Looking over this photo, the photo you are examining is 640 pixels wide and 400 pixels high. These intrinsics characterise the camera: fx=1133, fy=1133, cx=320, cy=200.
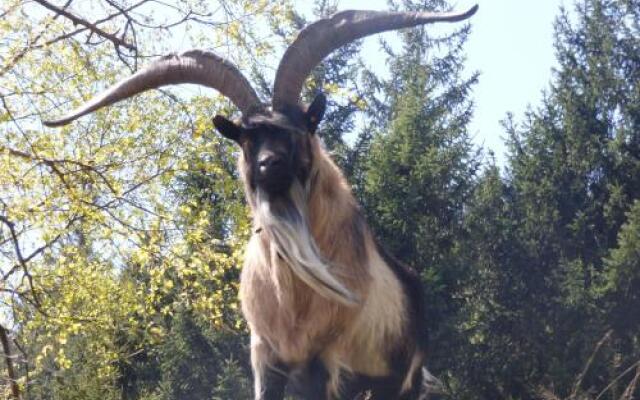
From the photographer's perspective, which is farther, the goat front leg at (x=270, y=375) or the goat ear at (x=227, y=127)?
the goat front leg at (x=270, y=375)

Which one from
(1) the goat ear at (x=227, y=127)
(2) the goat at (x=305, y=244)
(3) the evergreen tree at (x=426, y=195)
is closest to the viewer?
(2) the goat at (x=305, y=244)

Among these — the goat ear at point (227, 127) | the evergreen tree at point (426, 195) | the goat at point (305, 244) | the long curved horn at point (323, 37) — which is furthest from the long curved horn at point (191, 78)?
the evergreen tree at point (426, 195)

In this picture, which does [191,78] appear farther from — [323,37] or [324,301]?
[324,301]

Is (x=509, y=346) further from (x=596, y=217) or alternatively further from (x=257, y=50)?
(x=257, y=50)

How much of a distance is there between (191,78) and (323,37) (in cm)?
99

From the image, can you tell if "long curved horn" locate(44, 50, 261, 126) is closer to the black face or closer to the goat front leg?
the black face

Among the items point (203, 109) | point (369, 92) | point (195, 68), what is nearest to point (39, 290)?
point (203, 109)

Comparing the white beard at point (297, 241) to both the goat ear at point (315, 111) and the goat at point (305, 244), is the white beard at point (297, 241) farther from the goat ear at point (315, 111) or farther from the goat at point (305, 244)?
the goat ear at point (315, 111)

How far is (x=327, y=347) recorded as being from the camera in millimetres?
7605

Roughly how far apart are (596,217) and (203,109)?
39.9 ft

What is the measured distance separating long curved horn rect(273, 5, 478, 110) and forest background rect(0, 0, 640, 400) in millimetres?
2317

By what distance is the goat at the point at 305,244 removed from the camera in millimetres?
7301

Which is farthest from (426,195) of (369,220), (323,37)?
(323,37)

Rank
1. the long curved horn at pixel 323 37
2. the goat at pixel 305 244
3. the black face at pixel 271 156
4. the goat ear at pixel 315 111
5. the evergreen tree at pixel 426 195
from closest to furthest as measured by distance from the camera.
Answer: the black face at pixel 271 156, the goat at pixel 305 244, the goat ear at pixel 315 111, the long curved horn at pixel 323 37, the evergreen tree at pixel 426 195
